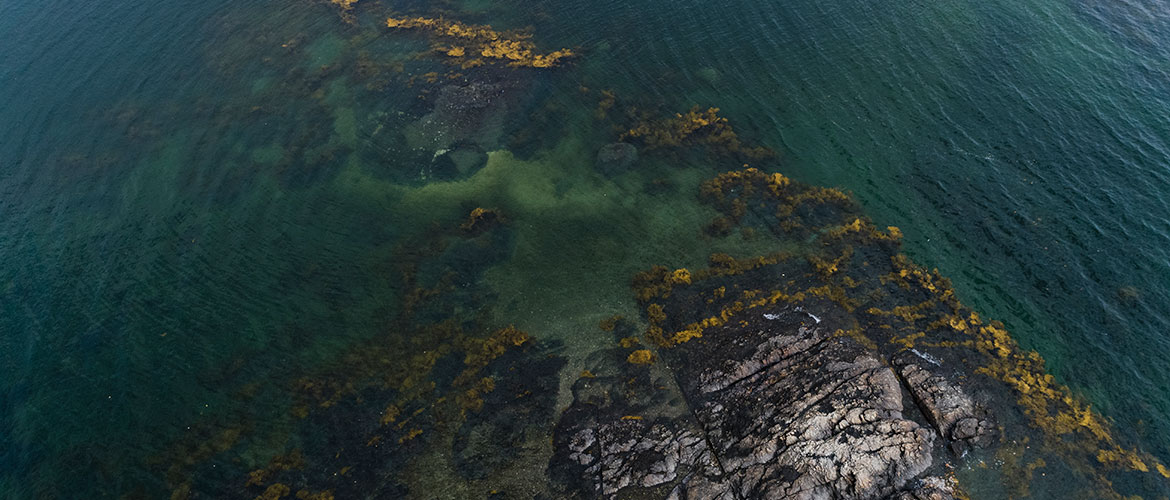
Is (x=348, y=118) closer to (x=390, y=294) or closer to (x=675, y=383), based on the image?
(x=390, y=294)

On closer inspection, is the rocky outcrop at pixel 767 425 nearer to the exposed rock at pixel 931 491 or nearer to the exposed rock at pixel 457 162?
the exposed rock at pixel 931 491

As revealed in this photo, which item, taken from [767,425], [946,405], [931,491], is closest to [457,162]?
[767,425]

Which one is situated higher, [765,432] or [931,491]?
[765,432]

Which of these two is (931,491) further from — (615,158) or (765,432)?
(615,158)

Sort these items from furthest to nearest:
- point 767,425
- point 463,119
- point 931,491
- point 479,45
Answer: point 479,45, point 463,119, point 767,425, point 931,491

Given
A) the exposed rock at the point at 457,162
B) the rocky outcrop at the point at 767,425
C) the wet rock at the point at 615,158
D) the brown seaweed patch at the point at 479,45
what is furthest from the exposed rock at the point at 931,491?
the brown seaweed patch at the point at 479,45

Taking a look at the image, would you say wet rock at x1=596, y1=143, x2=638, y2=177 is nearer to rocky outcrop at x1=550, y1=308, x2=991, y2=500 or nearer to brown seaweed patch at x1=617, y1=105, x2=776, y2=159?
brown seaweed patch at x1=617, y1=105, x2=776, y2=159

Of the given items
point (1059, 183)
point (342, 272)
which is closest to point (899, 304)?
point (1059, 183)
